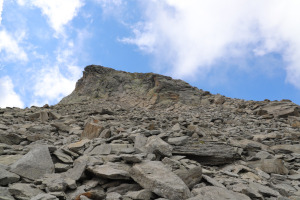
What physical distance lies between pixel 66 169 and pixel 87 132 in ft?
17.2

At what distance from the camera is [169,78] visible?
3434cm

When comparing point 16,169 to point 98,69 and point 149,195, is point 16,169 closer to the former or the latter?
point 149,195

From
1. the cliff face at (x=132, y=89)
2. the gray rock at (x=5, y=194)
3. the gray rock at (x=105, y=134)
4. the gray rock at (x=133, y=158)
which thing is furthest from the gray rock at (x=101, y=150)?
the cliff face at (x=132, y=89)

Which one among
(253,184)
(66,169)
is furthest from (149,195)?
(253,184)

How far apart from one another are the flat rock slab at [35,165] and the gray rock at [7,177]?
9.9 inches

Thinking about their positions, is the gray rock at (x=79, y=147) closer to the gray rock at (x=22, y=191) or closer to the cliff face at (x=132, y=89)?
the gray rock at (x=22, y=191)

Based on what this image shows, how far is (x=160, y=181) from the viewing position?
5059mm

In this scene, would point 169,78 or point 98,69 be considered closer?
point 169,78

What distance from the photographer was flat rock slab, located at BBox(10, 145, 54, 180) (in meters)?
5.74

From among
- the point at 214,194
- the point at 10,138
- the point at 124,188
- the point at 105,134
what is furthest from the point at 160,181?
the point at 10,138

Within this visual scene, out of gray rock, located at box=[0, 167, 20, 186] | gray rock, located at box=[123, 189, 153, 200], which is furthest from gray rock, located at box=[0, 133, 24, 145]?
gray rock, located at box=[123, 189, 153, 200]

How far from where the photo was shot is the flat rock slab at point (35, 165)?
18.8 ft

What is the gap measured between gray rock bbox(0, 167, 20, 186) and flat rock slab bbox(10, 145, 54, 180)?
0.83ft

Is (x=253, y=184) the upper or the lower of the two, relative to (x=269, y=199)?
upper
